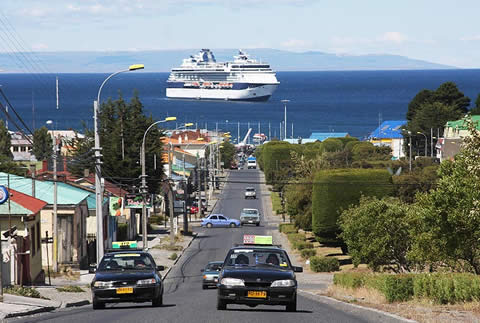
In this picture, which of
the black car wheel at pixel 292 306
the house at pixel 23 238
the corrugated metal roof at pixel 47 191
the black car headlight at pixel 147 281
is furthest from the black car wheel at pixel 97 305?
the corrugated metal roof at pixel 47 191

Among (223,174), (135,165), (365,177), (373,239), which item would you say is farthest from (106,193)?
(223,174)

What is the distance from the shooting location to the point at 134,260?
2345 cm

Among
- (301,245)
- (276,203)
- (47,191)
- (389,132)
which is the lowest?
(276,203)

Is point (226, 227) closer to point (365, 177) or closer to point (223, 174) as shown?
point (365, 177)

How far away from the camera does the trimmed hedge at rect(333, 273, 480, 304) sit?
20.9 m

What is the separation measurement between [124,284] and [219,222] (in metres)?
58.8

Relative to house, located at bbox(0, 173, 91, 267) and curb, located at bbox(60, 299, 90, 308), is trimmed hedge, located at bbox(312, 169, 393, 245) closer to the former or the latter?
house, located at bbox(0, 173, 91, 267)

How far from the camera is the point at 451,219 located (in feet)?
94.3

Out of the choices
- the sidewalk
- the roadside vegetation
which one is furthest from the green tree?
the sidewalk

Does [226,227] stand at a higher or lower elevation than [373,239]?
lower

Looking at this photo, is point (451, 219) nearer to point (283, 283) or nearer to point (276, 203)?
point (283, 283)

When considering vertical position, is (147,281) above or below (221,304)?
above

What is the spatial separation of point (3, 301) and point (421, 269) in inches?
813

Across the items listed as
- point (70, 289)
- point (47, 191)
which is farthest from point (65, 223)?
point (70, 289)
